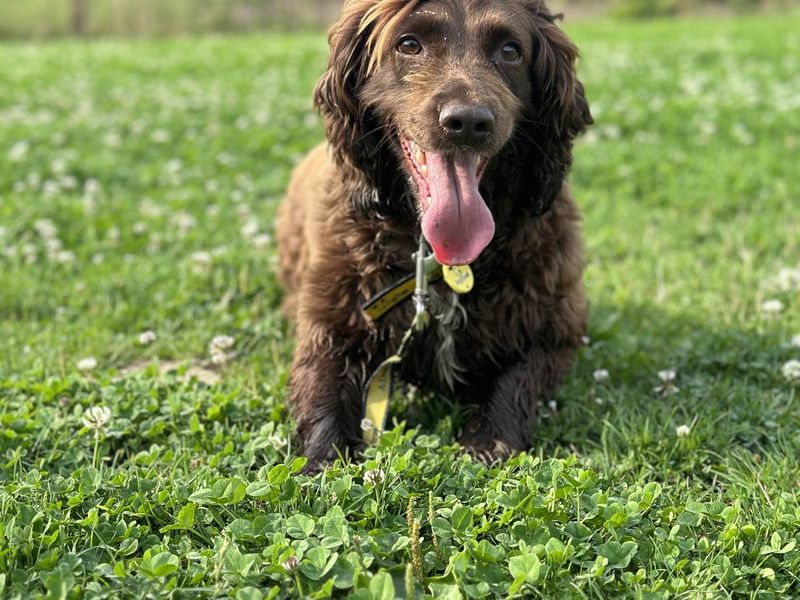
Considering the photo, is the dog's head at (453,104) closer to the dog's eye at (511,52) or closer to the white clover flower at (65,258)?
the dog's eye at (511,52)

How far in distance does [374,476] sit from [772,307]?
273cm

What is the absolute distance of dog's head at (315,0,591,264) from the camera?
3.30 metres

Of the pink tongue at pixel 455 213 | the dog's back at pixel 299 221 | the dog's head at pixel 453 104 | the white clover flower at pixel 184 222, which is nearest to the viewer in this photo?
the dog's head at pixel 453 104

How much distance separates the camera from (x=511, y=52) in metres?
3.52

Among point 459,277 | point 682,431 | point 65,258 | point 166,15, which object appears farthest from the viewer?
point 166,15

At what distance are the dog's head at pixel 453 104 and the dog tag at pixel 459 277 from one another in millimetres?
207

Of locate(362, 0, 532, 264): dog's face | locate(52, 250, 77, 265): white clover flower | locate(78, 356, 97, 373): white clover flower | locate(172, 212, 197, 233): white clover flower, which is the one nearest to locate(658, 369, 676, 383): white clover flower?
locate(362, 0, 532, 264): dog's face

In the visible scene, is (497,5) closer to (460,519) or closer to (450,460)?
(450,460)

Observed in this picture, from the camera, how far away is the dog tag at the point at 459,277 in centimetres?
363

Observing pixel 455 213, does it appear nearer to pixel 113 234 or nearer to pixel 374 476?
pixel 374 476

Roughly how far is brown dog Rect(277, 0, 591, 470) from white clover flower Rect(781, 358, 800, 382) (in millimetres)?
897

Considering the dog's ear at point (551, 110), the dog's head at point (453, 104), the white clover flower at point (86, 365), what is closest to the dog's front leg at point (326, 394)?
the dog's head at point (453, 104)

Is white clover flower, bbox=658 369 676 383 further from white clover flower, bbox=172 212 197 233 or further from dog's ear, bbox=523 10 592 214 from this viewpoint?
white clover flower, bbox=172 212 197 233

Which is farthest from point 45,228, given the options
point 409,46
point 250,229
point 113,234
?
point 409,46
